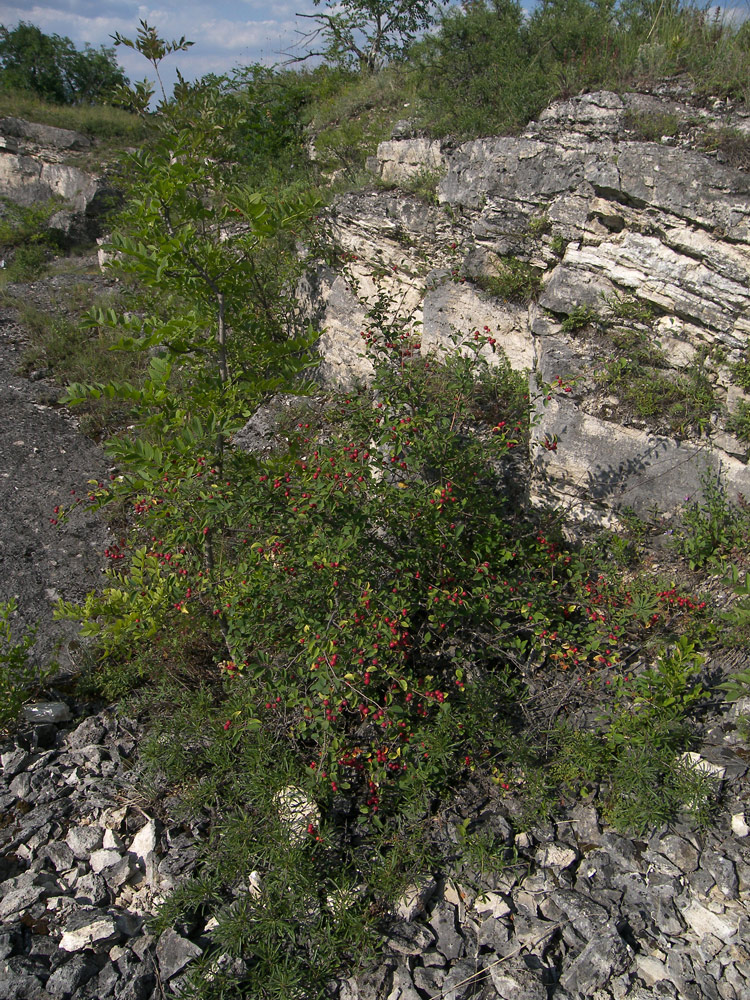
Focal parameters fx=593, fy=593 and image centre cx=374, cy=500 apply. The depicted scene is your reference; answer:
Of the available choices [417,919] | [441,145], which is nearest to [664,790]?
[417,919]

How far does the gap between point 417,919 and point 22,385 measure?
340 inches

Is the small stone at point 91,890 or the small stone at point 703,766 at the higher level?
the small stone at point 703,766

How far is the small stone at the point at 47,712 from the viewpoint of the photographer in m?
4.15

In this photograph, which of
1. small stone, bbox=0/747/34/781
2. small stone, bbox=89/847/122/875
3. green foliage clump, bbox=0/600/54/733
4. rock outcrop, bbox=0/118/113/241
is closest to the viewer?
small stone, bbox=89/847/122/875

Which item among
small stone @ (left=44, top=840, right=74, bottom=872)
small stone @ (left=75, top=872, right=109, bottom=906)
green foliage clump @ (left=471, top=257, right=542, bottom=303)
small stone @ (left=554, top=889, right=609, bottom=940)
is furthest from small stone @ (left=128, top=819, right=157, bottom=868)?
green foliage clump @ (left=471, top=257, right=542, bottom=303)

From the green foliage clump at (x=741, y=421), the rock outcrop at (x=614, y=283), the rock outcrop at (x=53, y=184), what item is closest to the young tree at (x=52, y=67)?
the rock outcrop at (x=53, y=184)

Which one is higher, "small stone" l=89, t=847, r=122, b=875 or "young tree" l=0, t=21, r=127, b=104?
"young tree" l=0, t=21, r=127, b=104

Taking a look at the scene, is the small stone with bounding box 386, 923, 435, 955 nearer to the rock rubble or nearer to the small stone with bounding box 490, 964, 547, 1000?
the rock rubble

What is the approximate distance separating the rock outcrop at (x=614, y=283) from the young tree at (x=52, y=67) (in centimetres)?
1721

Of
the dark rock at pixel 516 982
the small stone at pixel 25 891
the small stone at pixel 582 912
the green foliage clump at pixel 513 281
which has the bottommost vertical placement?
the small stone at pixel 25 891

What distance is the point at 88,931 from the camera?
2.98 meters

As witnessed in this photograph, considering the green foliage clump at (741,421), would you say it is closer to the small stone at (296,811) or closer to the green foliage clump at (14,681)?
the small stone at (296,811)

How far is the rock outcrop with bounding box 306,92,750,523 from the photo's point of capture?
4.55m

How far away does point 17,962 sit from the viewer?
2.79m
